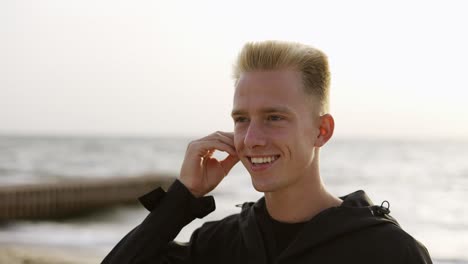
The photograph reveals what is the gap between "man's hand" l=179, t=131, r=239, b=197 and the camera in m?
3.89

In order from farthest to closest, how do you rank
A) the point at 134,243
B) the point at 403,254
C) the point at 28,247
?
1. the point at 28,247
2. the point at 134,243
3. the point at 403,254

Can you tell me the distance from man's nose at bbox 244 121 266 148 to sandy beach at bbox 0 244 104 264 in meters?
8.36

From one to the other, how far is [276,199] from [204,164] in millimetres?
559

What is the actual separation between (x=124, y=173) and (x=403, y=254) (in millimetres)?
43786

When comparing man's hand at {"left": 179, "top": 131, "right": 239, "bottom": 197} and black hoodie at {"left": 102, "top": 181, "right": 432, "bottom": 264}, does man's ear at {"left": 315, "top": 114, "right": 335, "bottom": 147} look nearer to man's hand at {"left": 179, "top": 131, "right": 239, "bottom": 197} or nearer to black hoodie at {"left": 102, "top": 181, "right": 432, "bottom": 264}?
black hoodie at {"left": 102, "top": 181, "right": 432, "bottom": 264}

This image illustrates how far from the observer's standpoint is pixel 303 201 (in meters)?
3.66

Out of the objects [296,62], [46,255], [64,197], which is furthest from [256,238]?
[64,197]

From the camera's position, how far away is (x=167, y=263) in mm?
3887

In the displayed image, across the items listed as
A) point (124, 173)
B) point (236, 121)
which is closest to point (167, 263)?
point (236, 121)

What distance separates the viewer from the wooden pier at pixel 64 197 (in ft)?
67.6

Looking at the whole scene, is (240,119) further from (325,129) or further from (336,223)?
(336,223)

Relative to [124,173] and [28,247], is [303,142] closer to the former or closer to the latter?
[28,247]

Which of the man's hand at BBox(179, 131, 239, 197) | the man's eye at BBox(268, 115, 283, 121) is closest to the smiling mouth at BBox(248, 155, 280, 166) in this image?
the man's eye at BBox(268, 115, 283, 121)

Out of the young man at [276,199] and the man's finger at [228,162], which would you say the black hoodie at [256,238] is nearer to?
the young man at [276,199]
